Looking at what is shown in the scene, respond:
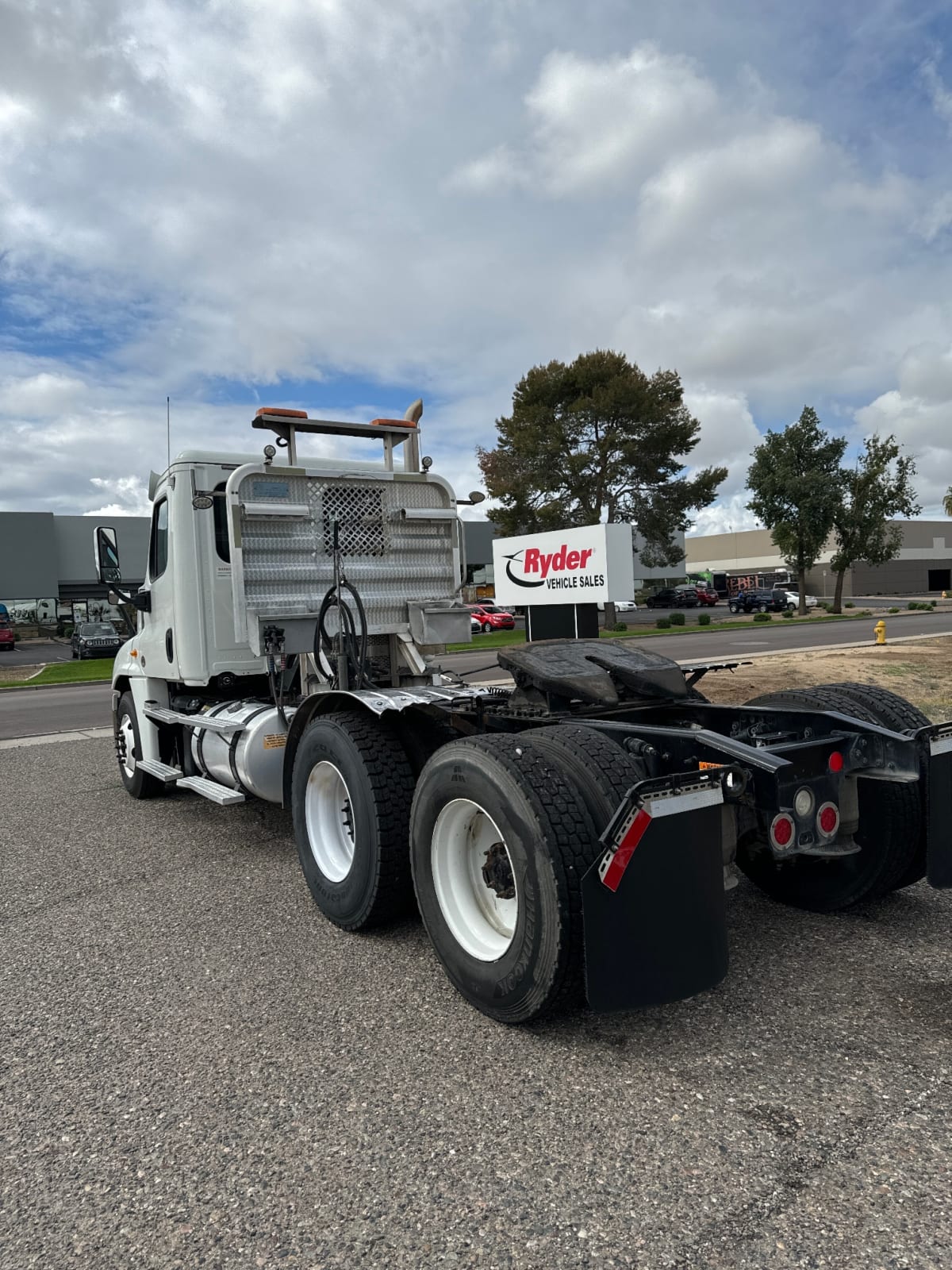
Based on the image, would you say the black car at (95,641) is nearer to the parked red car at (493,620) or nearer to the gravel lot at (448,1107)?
the parked red car at (493,620)

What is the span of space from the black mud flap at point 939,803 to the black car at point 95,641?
31.0 metres

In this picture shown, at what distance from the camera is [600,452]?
39344 mm

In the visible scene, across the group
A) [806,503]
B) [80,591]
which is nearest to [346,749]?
[806,503]

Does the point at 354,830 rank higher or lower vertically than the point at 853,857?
higher

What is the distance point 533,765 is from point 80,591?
54.5m

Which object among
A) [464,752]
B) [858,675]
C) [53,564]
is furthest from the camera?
[53,564]

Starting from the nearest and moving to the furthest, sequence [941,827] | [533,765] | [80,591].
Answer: [533,765]
[941,827]
[80,591]

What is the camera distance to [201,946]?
412 centimetres

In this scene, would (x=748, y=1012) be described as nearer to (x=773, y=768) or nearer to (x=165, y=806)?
(x=773, y=768)

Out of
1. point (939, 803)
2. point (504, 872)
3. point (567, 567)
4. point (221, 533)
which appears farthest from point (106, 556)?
point (567, 567)

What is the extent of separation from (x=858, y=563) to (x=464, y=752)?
261 feet

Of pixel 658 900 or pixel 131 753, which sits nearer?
pixel 658 900

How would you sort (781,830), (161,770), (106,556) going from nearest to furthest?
(781,830), (161,770), (106,556)

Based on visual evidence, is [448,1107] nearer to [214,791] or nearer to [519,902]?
[519,902]
